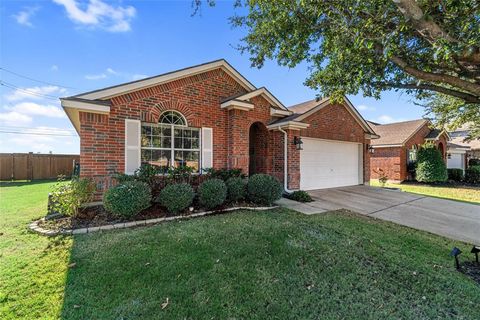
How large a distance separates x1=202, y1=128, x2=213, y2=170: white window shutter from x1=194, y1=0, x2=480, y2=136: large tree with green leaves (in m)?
3.67

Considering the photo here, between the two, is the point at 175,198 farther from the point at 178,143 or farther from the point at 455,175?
the point at 455,175

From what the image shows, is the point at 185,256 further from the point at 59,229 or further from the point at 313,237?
the point at 59,229

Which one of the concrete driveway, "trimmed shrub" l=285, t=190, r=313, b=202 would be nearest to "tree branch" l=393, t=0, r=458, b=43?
the concrete driveway

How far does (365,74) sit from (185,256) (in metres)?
6.44

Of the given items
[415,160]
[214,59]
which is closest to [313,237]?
[214,59]

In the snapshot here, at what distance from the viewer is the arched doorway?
10.4 metres

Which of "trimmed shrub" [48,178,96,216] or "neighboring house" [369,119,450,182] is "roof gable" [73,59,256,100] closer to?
"trimmed shrub" [48,178,96,216]

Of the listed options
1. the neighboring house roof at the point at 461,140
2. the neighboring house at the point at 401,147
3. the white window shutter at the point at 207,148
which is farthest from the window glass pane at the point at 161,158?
the neighboring house roof at the point at 461,140

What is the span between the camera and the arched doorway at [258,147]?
1036 centimetres

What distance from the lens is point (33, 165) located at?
1608cm

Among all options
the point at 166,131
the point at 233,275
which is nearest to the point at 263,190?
the point at 166,131

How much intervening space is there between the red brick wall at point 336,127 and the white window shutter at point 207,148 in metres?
4.66

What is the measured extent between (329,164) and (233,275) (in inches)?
404

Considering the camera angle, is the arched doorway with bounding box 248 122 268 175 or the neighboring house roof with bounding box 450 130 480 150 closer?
the arched doorway with bounding box 248 122 268 175
